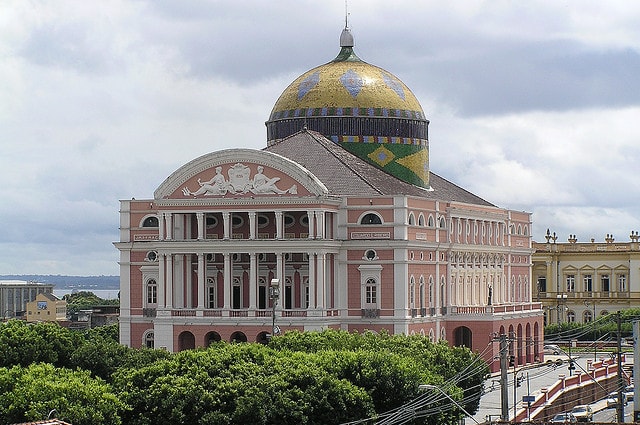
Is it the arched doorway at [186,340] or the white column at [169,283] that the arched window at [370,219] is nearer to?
the white column at [169,283]

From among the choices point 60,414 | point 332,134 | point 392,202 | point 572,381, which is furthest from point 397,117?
point 60,414

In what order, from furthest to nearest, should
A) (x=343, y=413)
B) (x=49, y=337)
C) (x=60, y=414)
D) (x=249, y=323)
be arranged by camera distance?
(x=249, y=323)
(x=49, y=337)
(x=343, y=413)
(x=60, y=414)

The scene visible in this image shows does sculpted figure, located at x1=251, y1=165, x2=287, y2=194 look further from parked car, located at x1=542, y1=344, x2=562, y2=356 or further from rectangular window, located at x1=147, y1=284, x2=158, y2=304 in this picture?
parked car, located at x1=542, y1=344, x2=562, y2=356

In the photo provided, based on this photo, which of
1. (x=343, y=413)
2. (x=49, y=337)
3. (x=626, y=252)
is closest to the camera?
(x=343, y=413)

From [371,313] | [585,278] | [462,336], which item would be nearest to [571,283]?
[585,278]

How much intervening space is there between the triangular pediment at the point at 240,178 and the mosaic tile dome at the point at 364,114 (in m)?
13.0

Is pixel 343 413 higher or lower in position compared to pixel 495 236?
lower

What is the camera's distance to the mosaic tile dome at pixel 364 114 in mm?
132750

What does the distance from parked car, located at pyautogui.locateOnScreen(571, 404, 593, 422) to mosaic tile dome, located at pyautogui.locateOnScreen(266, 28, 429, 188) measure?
92.0 ft

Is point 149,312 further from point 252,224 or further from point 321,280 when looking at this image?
point 321,280

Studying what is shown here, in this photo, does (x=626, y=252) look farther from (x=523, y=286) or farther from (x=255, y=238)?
(x=255, y=238)

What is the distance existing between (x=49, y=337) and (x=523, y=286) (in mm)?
59709

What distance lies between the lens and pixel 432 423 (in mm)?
86875

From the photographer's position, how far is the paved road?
10650 centimetres
